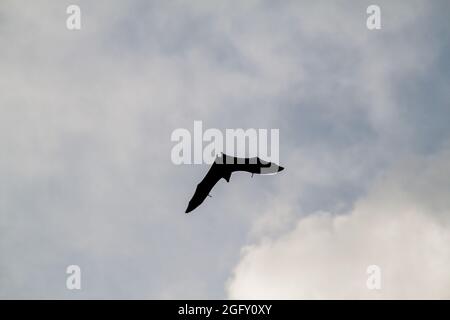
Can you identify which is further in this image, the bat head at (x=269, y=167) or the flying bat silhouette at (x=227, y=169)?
the bat head at (x=269, y=167)

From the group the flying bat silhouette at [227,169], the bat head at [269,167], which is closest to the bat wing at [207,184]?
the flying bat silhouette at [227,169]

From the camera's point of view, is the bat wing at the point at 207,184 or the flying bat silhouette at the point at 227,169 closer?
the flying bat silhouette at the point at 227,169

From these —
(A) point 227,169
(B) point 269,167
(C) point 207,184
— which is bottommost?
(C) point 207,184

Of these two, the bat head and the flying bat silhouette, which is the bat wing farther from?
the bat head

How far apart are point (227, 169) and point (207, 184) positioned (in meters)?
1.51

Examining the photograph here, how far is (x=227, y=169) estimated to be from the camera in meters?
23.2

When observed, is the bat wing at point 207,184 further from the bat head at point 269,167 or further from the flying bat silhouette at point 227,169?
the bat head at point 269,167

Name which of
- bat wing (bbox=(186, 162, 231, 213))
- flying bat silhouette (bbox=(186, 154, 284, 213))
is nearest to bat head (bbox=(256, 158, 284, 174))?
flying bat silhouette (bbox=(186, 154, 284, 213))

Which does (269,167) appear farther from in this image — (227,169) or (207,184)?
(207,184)

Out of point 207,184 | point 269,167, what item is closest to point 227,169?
point 207,184

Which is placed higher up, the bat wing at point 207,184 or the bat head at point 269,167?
the bat head at point 269,167

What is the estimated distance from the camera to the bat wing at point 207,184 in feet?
75.1

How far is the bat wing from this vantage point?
2289 centimetres
